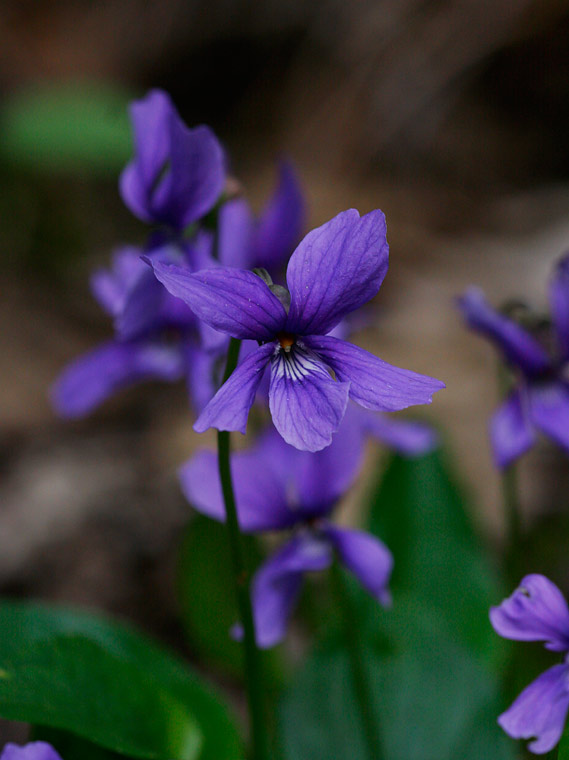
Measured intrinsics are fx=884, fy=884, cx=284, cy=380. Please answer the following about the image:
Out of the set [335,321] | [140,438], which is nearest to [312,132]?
[140,438]

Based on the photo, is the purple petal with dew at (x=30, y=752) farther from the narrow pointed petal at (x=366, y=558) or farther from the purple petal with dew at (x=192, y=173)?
the purple petal with dew at (x=192, y=173)

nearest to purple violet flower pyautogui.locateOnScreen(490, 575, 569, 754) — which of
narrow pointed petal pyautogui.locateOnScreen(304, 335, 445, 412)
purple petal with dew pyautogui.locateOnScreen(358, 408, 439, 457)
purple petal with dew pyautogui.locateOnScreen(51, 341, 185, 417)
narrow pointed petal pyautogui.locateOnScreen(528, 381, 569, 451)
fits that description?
narrow pointed petal pyautogui.locateOnScreen(304, 335, 445, 412)

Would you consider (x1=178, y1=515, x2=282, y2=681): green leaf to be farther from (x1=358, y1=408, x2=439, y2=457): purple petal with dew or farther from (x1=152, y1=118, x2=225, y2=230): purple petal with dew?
(x1=152, y1=118, x2=225, y2=230): purple petal with dew

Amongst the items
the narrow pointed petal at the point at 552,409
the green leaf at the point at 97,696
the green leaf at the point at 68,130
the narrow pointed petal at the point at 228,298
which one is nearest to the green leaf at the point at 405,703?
the green leaf at the point at 97,696

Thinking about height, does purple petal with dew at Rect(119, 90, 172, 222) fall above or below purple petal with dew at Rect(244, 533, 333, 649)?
above

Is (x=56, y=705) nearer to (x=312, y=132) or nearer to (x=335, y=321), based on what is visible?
(x=335, y=321)

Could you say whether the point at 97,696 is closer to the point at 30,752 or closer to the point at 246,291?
the point at 30,752
